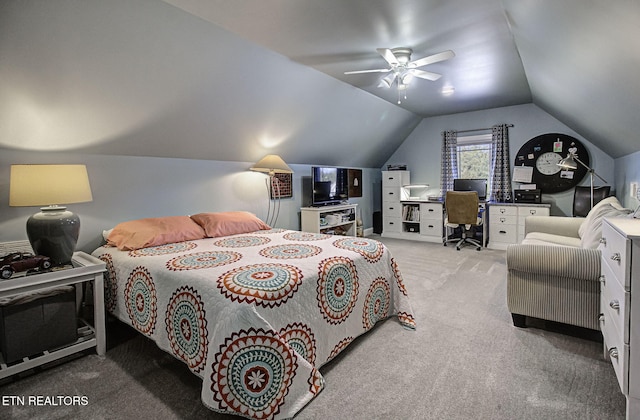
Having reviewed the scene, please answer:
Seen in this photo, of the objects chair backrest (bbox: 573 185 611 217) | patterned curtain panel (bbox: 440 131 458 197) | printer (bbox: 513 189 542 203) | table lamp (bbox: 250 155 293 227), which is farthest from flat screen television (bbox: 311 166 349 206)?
chair backrest (bbox: 573 185 611 217)

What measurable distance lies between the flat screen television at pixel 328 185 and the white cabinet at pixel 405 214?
1.02 m

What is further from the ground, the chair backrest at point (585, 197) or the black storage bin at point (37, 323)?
the chair backrest at point (585, 197)

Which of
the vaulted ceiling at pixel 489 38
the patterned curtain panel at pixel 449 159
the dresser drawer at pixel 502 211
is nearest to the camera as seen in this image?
the vaulted ceiling at pixel 489 38

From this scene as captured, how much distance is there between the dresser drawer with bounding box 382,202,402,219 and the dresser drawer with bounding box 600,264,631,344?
13.2 ft

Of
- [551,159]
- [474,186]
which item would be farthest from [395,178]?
[551,159]

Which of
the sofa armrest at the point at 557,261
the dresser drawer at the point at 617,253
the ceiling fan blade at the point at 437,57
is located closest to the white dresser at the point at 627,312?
the dresser drawer at the point at 617,253

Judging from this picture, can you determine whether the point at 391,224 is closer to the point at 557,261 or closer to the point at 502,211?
the point at 502,211

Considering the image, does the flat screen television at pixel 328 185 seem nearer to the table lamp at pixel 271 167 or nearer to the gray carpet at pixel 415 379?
the table lamp at pixel 271 167

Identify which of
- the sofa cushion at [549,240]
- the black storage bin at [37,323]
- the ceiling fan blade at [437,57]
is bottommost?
the black storage bin at [37,323]

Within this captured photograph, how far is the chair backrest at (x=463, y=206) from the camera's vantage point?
4680mm

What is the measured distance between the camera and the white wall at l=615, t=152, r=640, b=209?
2983 mm

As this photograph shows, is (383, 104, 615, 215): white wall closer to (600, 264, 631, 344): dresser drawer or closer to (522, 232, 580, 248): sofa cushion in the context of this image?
(522, 232, 580, 248): sofa cushion

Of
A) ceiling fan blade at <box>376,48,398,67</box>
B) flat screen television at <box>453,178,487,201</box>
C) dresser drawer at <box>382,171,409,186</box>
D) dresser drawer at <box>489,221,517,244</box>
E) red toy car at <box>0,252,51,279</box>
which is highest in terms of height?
ceiling fan blade at <box>376,48,398,67</box>

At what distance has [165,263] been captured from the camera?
2.07 m
